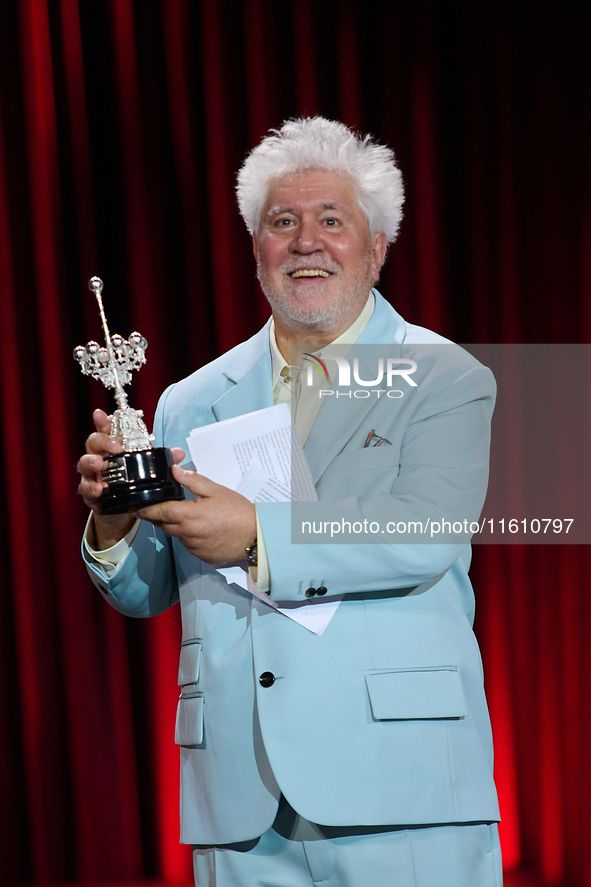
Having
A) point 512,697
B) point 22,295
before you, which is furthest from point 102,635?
point 512,697

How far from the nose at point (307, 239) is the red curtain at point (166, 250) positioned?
1373mm

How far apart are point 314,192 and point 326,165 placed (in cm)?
6

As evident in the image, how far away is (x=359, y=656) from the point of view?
50.3 inches

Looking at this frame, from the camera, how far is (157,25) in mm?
2965

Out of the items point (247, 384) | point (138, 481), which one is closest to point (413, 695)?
point (138, 481)

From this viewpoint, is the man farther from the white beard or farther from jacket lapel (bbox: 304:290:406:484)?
the white beard

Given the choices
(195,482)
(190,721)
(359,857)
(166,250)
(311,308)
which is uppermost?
(166,250)

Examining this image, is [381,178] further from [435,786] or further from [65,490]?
[65,490]

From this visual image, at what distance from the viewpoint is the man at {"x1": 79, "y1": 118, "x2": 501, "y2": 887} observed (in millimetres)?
1231

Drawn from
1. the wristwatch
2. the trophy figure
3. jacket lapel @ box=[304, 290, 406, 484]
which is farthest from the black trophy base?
jacket lapel @ box=[304, 290, 406, 484]

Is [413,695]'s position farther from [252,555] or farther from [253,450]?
[253,450]

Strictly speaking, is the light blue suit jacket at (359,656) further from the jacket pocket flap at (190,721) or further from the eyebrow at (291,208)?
the eyebrow at (291,208)

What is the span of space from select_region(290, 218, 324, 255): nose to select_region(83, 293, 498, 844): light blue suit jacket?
0.31 m

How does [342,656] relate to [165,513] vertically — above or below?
below
